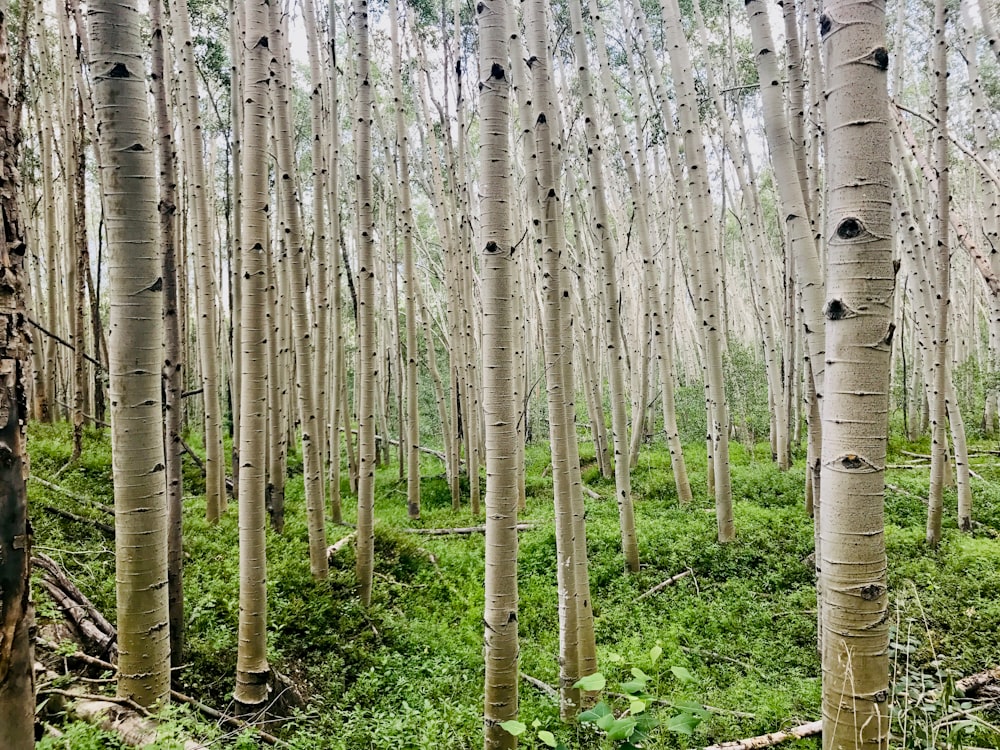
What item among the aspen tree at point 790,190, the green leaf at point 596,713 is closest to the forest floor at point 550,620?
the green leaf at point 596,713

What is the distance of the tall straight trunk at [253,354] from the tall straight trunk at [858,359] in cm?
258

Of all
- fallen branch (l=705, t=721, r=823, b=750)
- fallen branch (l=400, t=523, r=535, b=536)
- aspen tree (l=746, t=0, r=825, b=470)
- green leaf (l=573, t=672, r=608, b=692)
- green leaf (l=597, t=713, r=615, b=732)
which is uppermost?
aspen tree (l=746, t=0, r=825, b=470)

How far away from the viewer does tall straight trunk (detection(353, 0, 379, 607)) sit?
14.4ft

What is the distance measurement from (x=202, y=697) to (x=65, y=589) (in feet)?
3.10

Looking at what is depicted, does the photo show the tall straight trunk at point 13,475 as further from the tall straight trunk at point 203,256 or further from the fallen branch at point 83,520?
the tall straight trunk at point 203,256

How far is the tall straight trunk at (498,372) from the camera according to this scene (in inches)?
84.4

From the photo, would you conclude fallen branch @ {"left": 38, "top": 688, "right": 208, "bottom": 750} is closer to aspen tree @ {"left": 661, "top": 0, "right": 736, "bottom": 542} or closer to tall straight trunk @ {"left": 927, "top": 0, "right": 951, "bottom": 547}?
aspen tree @ {"left": 661, "top": 0, "right": 736, "bottom": 542}

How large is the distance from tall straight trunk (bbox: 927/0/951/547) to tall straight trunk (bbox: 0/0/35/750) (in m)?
5.39

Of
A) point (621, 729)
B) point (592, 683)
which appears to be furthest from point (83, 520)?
point (621, 729)

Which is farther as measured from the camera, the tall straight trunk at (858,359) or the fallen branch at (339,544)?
the fallen branch at (339,544)

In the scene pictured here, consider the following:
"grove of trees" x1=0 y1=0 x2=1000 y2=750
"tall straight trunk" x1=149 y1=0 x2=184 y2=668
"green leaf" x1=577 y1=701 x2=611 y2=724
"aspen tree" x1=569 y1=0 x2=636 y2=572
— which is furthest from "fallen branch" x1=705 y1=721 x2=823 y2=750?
"tall straight trunk" x1=149 y1=0 x2=184 y2=668

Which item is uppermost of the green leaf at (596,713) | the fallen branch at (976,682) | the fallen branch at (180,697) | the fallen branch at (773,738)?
the green leaf at (596,713)

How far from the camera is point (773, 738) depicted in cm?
292

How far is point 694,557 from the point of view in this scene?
18.7 ft
